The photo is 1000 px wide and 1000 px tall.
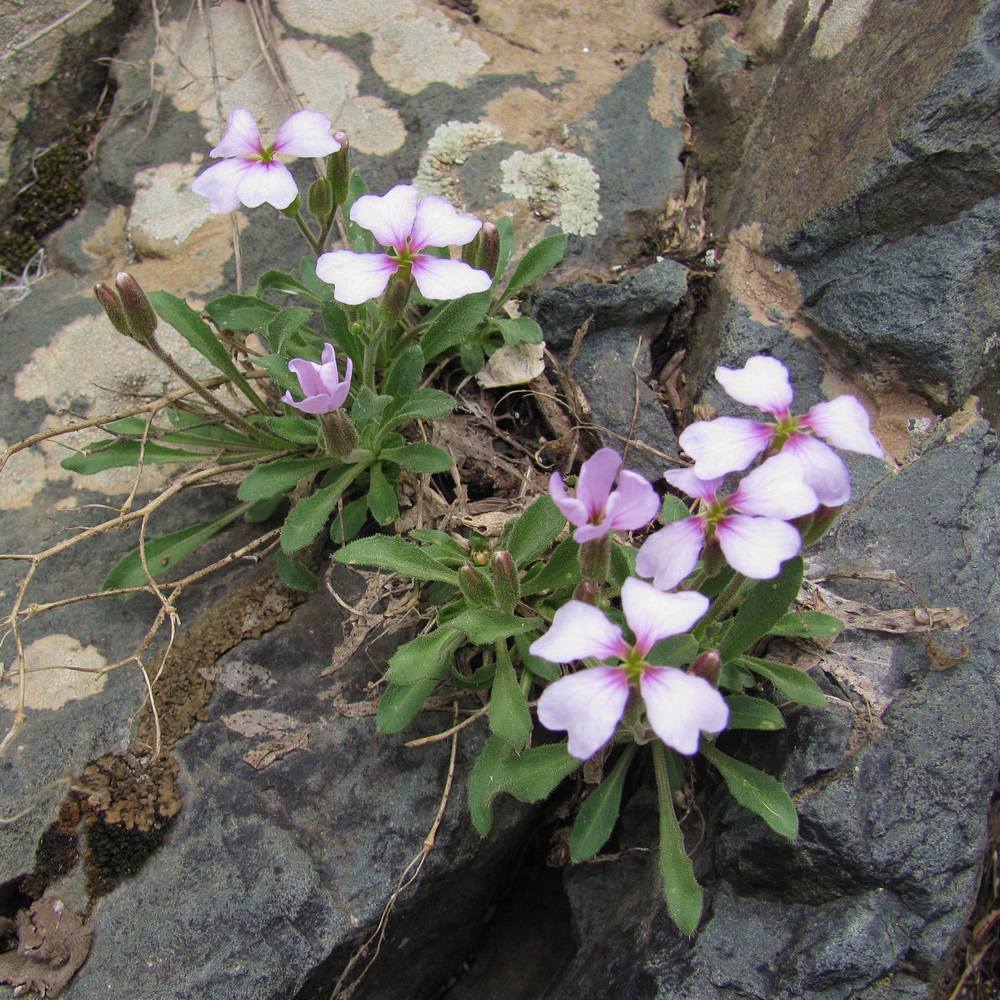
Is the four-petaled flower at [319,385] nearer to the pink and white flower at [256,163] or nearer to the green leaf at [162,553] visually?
the pink and white flower at [256,163]

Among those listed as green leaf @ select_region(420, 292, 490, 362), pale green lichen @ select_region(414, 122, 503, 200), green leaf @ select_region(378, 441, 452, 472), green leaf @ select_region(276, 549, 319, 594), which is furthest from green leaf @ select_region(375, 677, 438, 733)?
pale green lichen @ select_region(414, 122, 503, 200)

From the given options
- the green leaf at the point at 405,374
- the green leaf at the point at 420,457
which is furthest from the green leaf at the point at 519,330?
the green leaf at the point at 420,457

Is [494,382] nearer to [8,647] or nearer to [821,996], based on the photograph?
[8,647]

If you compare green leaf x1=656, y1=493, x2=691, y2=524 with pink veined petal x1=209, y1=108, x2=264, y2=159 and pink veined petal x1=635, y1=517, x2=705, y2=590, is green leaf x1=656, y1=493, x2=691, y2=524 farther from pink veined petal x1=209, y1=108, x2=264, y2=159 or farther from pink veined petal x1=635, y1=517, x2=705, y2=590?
pink veined petal x1=209, y1=108, x2=264, y2=159

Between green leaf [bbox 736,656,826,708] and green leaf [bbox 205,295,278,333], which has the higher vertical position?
green leaf [bbox 205,295,278,333]

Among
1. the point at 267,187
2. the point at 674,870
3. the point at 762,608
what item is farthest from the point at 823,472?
the point at 267,187

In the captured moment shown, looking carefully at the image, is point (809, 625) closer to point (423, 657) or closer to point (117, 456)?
point (423, 657)
